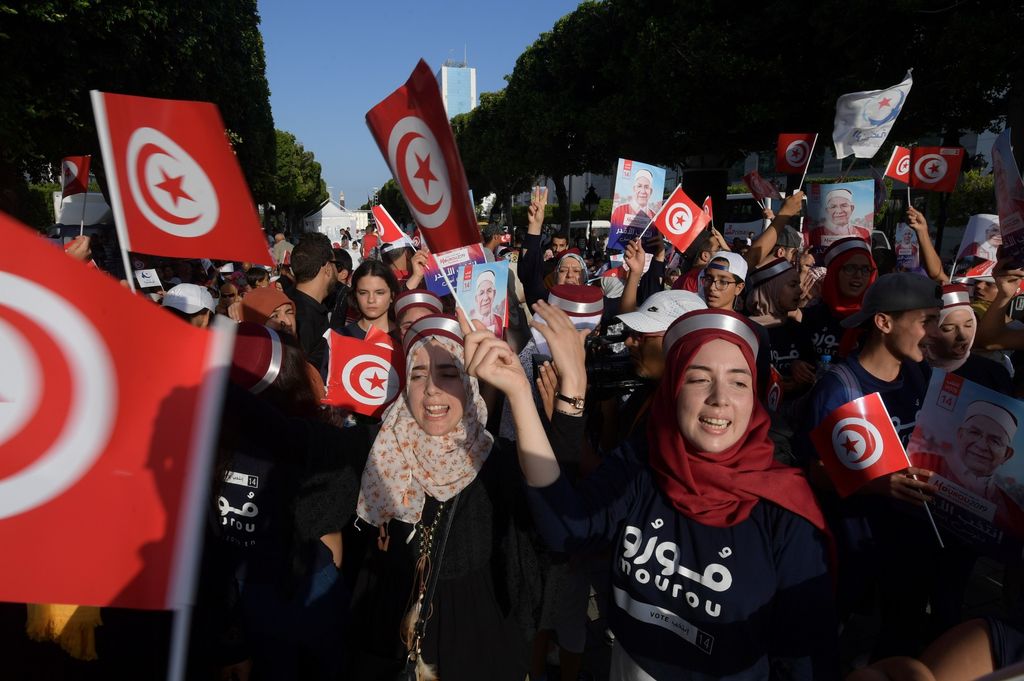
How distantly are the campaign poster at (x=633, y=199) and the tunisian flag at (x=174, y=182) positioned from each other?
4356mm

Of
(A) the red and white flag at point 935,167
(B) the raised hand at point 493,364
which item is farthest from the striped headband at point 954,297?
(A) the red and white flag at point 935,167

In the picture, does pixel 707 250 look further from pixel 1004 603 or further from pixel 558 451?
pixel 558 451

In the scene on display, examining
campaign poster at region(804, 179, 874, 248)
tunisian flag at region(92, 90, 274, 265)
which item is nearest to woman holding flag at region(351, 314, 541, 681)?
tunisian flag at region(92, 90, 274, 265)

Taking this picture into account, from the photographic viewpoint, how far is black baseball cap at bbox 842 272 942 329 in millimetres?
2654

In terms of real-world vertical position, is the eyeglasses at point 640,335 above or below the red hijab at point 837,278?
below

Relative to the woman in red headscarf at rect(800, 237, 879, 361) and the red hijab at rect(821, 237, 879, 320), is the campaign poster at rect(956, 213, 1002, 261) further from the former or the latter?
the woman in red headscarf at rect(800, 237, 879, 361)

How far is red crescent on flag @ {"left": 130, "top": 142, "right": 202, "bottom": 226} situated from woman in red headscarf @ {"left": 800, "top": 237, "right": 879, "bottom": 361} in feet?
11.4

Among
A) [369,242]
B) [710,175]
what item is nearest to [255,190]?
[369,242]

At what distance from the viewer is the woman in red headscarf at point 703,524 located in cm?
169

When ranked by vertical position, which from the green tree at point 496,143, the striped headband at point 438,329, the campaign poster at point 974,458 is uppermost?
the green tree at point 496,143

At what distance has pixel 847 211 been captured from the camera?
6.05 meters

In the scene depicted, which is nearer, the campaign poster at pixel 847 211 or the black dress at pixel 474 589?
the black dress at pixel 474 589

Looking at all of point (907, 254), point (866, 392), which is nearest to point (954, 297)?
point (866, 392)

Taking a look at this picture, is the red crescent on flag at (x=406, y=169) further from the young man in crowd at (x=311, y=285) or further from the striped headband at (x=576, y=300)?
the young man in crowd at (x=311, y=285)
